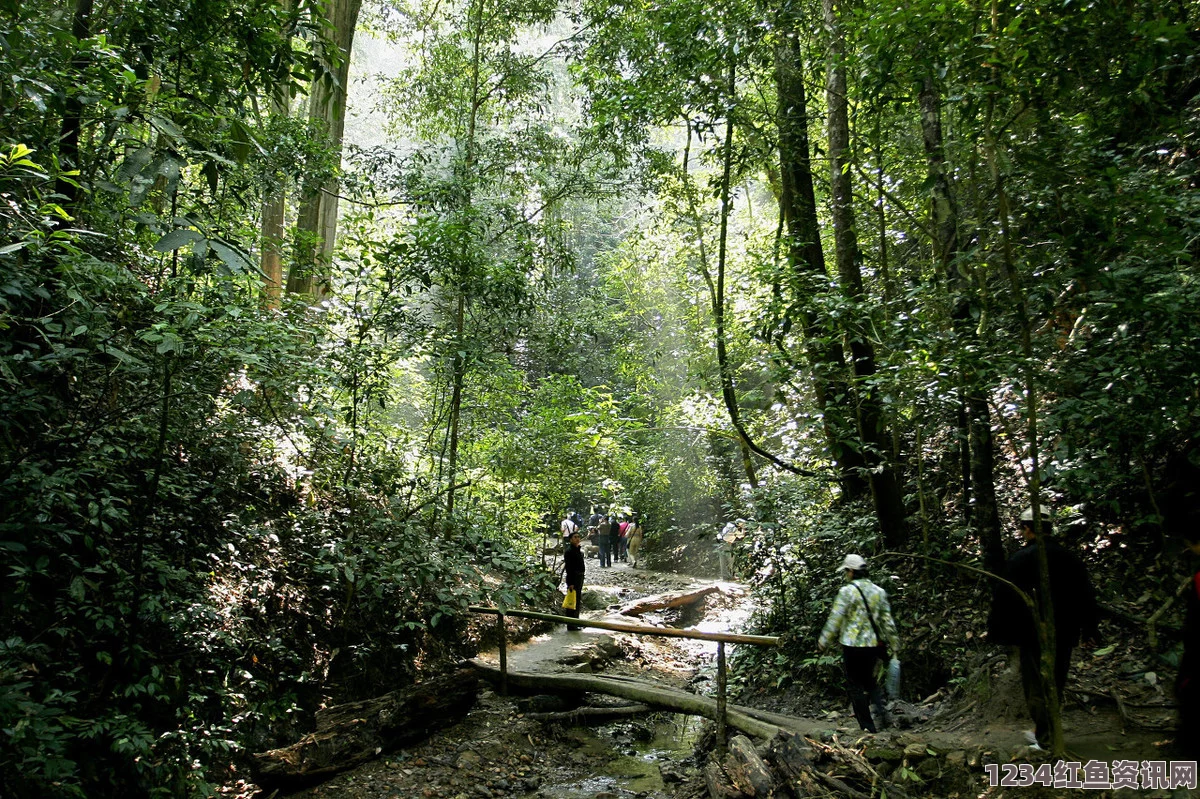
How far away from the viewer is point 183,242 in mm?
2293

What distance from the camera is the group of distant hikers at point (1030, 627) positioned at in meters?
3.46

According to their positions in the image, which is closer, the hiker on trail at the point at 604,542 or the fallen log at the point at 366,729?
the fallen log at the point at 366,729

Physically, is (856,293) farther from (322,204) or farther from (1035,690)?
(322,204)

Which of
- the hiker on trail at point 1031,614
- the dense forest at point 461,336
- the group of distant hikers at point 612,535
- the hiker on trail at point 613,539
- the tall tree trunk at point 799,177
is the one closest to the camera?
the dense forest at point 461,336

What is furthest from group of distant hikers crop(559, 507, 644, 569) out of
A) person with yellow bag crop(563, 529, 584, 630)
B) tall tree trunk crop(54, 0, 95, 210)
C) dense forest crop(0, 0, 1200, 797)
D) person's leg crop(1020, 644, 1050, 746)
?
tall tree trunk crop(54, 0, 95, 210)

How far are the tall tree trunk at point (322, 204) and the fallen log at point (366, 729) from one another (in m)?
4.58

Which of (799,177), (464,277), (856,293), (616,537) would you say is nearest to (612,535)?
(616,537)

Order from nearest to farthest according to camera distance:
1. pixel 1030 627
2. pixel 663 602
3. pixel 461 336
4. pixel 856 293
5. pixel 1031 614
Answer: pixel 1031 614 → pixel 1030 627 → pixel 856 293 → pixel 461 336 → pixel 663 602

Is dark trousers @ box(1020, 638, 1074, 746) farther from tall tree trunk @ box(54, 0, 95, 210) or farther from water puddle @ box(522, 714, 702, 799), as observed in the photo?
tall tree trunk @ box(54, 0, 95, 210)

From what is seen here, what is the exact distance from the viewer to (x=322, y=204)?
1041 cm

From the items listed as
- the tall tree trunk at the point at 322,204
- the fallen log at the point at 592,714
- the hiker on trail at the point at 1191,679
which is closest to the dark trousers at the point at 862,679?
the hiker on trail at the point at 1191,679

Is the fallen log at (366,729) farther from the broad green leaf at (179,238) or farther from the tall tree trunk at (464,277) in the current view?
the broad green leaf at (179,238)

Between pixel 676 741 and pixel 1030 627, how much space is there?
5014 millimetres

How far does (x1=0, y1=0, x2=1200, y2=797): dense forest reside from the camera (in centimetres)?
418
